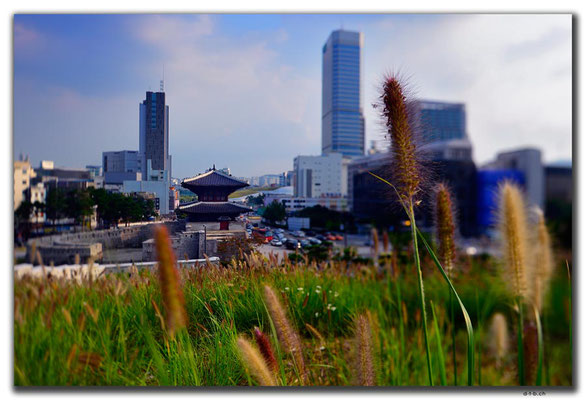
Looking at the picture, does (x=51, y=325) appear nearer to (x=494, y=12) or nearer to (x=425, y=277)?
(x=425, y=277)

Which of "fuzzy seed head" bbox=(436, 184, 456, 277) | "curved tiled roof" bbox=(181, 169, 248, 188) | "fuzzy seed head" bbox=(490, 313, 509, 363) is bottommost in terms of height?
"fuzzy seed head" bbox=(490, 313, 509, 363)

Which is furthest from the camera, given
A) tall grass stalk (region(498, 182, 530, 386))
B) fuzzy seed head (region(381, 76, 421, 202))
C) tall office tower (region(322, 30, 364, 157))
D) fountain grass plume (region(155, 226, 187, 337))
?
tall office tower (region(322, 30, 364, 157))

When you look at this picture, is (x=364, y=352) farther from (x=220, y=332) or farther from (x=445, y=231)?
(x=220, y=332)

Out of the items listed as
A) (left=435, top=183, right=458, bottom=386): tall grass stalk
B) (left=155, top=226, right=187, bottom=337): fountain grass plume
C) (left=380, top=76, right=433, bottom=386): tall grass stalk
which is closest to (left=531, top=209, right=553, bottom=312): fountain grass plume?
(left=435, top=183, right=458, bottom=386): tall grass stalk

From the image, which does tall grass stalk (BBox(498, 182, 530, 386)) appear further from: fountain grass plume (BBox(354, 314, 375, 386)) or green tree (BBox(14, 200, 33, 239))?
green tree (BBox(14, 200, 33, 239))

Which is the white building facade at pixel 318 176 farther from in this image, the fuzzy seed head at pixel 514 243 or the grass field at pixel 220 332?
the fuzzy seed head at pixel 514 243

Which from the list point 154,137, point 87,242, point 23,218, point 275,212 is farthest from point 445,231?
point 23,218

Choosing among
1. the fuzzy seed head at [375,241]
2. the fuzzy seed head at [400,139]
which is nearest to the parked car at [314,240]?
the fuzzy seed head at [375,241]
